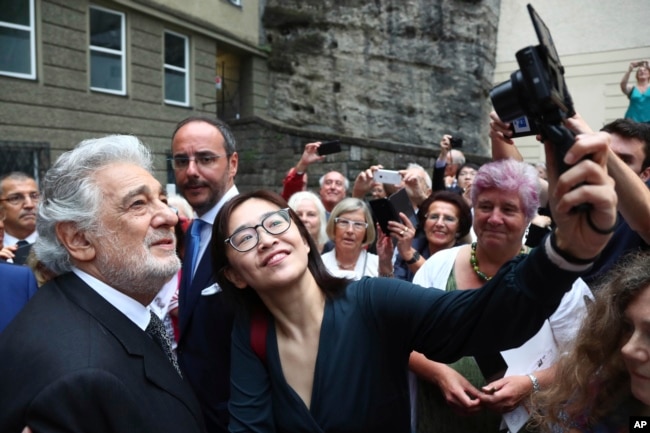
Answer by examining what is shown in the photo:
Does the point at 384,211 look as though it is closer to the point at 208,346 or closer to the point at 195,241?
the point at 195,241

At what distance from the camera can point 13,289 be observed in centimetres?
218

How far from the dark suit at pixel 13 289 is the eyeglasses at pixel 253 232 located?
1.17 m

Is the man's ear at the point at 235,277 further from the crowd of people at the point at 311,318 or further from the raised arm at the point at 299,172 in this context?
the raised arm at the point at 299,172

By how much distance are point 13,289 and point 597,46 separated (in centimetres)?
1569

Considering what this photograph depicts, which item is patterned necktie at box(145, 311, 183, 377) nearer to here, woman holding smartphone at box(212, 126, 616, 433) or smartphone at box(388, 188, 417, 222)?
woman holding smartphone at box(212, 126, 616, 433)

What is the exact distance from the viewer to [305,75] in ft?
49.4

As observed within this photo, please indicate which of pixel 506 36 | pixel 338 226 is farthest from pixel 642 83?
pixel 506 36

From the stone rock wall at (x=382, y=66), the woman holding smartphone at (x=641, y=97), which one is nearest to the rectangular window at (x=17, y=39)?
the stone rock wall at (x=382, y=66)

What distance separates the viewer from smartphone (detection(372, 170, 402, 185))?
14.1 ft

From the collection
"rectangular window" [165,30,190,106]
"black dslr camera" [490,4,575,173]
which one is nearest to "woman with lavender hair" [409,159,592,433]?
"black dslr camera" [490,4,575,173]

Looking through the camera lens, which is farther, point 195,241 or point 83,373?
point 195,241

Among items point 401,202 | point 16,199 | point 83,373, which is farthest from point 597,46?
point 83,373

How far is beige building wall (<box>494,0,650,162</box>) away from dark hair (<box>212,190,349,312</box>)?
14161 mm

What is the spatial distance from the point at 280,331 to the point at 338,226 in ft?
7.22
